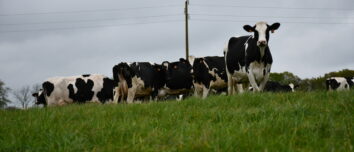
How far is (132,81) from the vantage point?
61.8 ft

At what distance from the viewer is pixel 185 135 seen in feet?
18.0

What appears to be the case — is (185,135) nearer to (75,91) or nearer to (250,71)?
(250,71)

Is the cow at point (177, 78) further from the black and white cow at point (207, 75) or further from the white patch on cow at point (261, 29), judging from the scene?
the white patch on cow at point (261, 29)

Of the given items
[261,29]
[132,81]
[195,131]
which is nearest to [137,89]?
[132,81]

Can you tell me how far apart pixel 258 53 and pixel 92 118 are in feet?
22.4

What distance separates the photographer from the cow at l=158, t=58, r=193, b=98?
69.5 ft

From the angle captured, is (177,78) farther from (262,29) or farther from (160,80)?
(262,29)

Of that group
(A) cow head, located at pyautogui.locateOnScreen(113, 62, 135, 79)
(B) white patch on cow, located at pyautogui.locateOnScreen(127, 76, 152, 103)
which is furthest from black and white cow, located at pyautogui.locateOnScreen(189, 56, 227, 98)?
(A) cow head, located at pyautogui.locateOnScreen(113, 62, 135, 79)

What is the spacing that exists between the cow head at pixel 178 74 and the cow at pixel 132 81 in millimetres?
1576

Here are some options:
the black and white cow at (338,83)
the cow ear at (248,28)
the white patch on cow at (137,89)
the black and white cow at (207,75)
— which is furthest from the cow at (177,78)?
the black and white cow at (338,83)

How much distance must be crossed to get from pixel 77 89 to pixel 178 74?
16.7 ft

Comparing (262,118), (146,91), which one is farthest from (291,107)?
(146,91)

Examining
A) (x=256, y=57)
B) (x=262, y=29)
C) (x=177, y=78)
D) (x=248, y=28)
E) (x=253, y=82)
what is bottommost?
(x=253, y=82)

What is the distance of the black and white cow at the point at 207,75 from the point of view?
20016 millimetres
